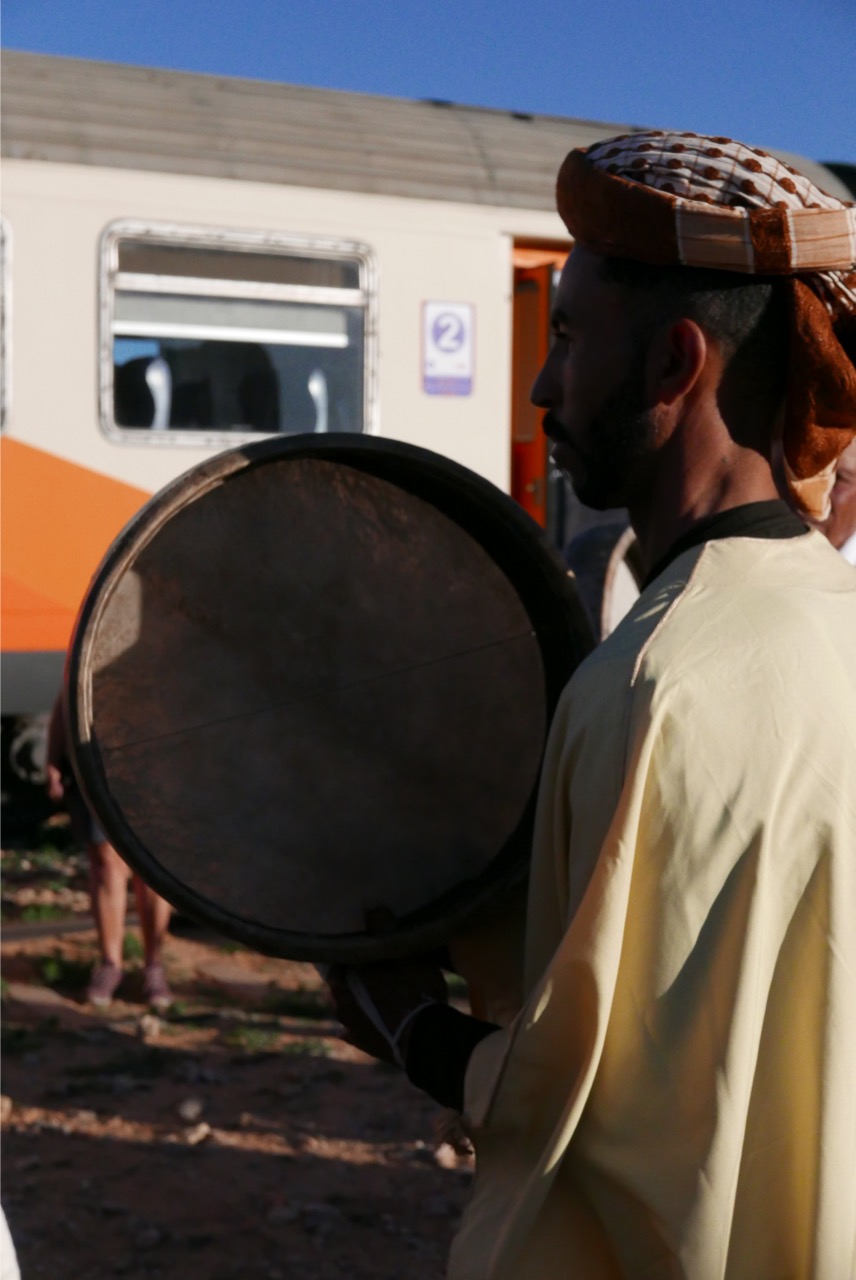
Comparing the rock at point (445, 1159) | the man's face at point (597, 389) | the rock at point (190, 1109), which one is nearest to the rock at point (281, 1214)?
the rock at point (445, 1159)

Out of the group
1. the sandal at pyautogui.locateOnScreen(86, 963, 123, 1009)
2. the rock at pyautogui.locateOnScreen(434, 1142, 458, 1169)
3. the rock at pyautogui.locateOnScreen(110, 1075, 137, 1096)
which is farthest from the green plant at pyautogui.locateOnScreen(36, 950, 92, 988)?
the rock at pyautogui.locateOnScreen(434, 1142, 458, 1169)

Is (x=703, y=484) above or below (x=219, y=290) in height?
below

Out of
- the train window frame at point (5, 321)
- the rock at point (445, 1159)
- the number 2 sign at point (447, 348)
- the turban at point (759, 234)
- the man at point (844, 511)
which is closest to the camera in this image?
the turban at point (759, 234)

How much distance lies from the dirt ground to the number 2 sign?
300 centimetres

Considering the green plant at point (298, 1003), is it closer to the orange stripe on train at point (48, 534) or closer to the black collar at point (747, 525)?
the orange stripe on train at point (48, 534)

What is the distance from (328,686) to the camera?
191 centimetres

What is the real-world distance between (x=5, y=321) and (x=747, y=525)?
5.75 m

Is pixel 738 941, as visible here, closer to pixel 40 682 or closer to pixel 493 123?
pixel 40 682

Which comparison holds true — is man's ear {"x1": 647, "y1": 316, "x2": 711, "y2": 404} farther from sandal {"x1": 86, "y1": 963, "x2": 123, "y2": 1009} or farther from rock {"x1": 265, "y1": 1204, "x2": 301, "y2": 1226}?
sandal {"x1": 86, "y1": 963, "x2": 123, "y2": 1009}

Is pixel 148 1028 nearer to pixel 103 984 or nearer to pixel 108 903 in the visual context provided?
pixel 103 984

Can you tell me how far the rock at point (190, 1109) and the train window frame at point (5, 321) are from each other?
329 centimetres

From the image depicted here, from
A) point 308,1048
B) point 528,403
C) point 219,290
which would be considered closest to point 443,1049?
point 308,1048

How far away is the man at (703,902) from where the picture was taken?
3.99ft

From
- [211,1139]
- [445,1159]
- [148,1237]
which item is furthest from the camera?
[211,1139]
